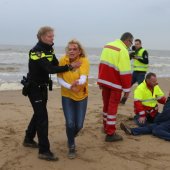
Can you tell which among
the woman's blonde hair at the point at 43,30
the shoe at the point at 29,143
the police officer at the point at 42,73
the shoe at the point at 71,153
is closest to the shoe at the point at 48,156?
the police officer at the point at 42,73

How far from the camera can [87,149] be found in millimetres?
5691

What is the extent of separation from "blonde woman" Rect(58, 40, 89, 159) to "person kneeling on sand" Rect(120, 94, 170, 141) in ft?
→ 5.33

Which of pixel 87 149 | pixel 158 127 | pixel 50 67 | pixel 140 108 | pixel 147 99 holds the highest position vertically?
pixel 50 67

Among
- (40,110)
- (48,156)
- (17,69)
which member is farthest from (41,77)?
(17,69)

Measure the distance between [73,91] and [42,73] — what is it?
19.9 inches

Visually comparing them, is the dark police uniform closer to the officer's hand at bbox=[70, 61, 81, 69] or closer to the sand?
the officer's hand at bbox=[70, 61, 81, 69]

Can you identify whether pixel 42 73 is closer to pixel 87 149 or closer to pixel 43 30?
pixel 43 30

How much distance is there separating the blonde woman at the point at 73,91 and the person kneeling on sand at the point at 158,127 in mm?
1624

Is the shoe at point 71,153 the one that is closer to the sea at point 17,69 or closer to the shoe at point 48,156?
the shoe at point 48,156

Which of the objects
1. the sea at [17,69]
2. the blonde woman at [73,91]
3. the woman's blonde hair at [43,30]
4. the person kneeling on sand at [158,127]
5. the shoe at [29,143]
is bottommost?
the sea at [17,69]

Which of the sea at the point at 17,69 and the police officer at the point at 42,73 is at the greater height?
the police officer at the point at 42,73

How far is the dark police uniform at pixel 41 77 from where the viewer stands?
492cm

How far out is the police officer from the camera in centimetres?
493

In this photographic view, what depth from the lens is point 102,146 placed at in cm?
586
